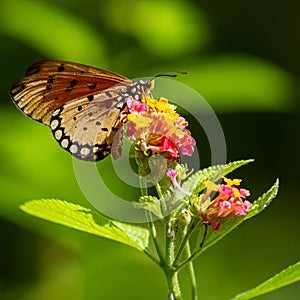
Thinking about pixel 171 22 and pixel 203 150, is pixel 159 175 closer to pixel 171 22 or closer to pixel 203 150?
pixel 171 22

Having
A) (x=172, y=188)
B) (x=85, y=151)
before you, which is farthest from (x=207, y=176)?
(x=85, y=151)

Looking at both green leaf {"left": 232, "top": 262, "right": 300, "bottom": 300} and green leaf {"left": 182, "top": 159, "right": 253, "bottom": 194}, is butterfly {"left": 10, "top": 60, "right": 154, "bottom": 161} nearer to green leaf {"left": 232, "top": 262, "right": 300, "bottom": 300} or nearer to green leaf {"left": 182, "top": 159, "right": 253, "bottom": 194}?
green leaf {"left": 182, "top": 159, "right": 253, "bottom": 194}

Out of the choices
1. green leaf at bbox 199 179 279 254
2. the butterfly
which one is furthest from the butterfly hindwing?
green leaf at bbox 199 179 279 254

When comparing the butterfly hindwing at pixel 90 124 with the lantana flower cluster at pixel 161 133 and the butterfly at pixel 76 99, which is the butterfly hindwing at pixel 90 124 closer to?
the butterfly at pixel 76 99

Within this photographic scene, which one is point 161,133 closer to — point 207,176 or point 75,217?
point 207,176

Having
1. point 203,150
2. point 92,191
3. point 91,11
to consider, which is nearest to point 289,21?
point 203,150
